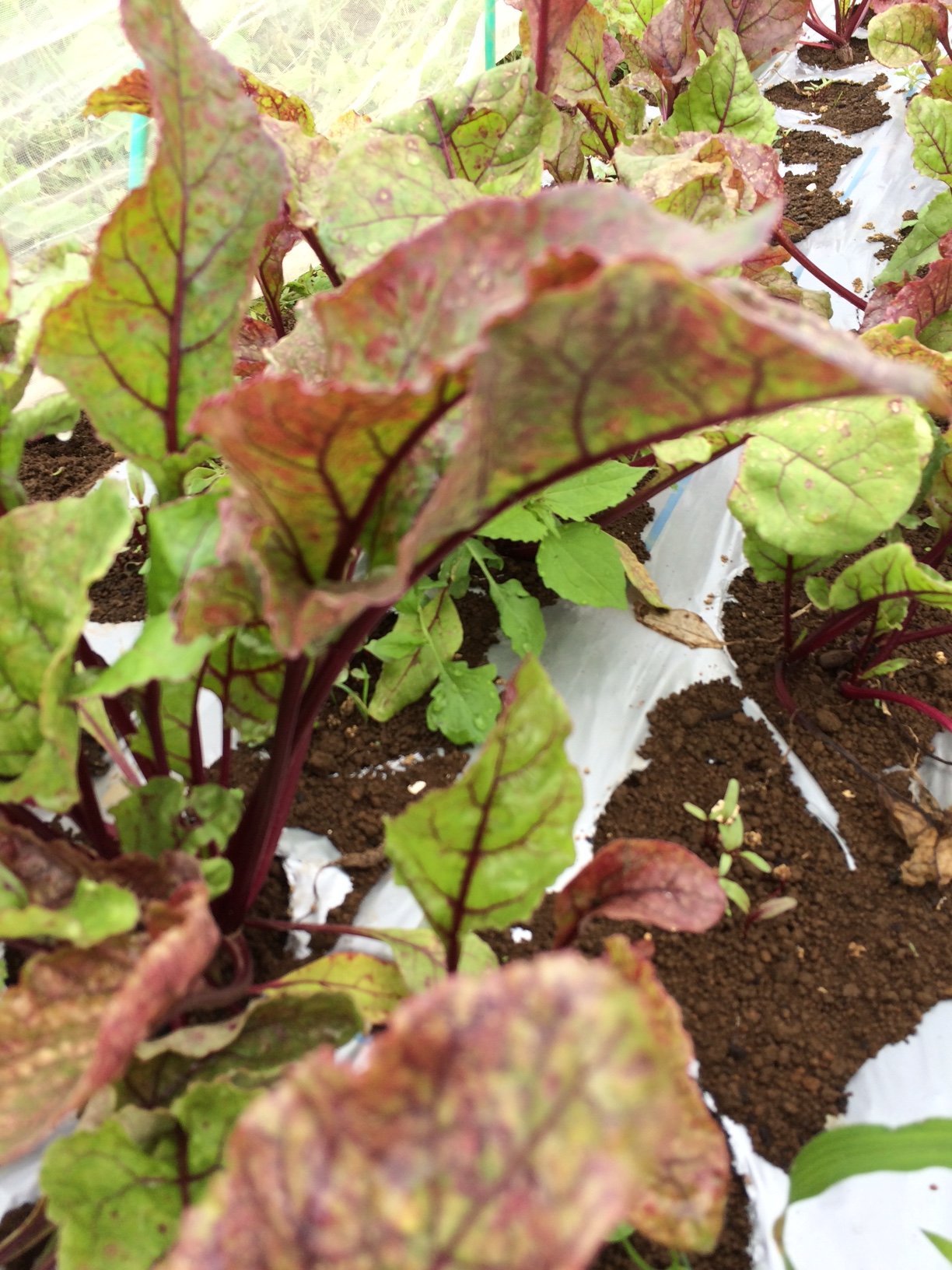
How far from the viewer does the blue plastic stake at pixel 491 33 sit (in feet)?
8.13

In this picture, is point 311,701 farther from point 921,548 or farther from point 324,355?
point 921,548

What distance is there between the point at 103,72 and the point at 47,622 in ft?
4.81

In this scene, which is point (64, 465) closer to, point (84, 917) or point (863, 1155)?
point (84, 917)

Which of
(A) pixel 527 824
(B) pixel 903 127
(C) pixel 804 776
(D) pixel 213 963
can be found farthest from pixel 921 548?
(B) pixel 903 127

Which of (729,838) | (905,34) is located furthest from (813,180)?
(729,838)

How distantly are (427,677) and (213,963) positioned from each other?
0.45 m

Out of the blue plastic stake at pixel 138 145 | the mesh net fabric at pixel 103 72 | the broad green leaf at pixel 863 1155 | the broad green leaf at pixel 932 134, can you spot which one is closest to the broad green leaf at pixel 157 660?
the broad green leaf at pixel 863 1155

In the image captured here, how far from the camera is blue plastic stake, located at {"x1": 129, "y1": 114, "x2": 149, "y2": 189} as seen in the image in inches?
67.1

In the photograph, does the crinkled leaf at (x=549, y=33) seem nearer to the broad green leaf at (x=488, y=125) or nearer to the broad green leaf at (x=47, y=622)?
the broad green leaf at (x=488, y=125)

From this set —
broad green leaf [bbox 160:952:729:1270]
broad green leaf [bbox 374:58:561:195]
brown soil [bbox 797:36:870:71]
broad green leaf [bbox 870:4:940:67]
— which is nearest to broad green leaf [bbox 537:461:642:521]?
broad green leaf [bbox 374:58:561:195]

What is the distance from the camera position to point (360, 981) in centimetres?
78

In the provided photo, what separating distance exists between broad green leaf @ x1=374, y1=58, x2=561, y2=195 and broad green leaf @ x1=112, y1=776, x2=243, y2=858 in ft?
2.63

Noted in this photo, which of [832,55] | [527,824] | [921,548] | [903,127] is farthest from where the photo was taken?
[832,55]

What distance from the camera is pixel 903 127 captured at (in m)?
2.39
